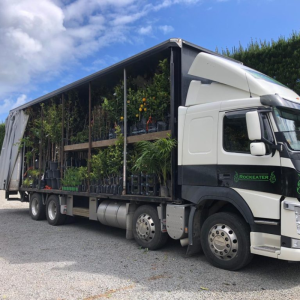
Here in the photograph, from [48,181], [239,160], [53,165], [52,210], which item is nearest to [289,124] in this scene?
[239,160]

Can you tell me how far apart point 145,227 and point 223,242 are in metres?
1.84

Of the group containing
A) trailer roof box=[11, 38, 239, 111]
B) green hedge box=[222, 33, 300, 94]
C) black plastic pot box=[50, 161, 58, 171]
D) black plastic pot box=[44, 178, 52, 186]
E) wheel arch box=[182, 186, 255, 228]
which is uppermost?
green hedge box=[222, 33, 300, 94]

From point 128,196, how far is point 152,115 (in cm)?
178

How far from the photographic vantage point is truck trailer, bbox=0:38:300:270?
4.54 m

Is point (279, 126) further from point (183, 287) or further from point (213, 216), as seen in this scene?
point (183, 287)

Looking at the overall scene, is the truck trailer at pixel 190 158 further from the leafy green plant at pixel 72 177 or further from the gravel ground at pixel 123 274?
the gravel ground at pixel 123 274

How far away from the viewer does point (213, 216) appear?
5203mm

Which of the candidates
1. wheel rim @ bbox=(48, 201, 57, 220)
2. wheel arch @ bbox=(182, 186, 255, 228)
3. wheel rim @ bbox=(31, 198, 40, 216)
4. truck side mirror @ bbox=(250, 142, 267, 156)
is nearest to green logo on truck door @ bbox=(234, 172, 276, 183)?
wheel arch @ bbox=(182, 186, 255, 228)

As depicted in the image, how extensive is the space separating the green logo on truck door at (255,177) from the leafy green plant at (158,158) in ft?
4.58

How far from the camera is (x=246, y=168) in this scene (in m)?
4.81

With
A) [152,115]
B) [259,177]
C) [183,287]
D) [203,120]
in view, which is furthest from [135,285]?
[152,115]

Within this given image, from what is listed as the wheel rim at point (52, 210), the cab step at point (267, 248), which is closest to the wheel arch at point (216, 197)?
the cab step at point (267, 248)

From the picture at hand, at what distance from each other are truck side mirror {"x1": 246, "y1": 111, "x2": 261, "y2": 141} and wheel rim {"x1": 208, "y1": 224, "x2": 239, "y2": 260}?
4.88ft

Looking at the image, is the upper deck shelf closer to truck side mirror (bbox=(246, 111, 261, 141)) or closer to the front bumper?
truck side mirror (bbox=(246, 111, 261, 141))
